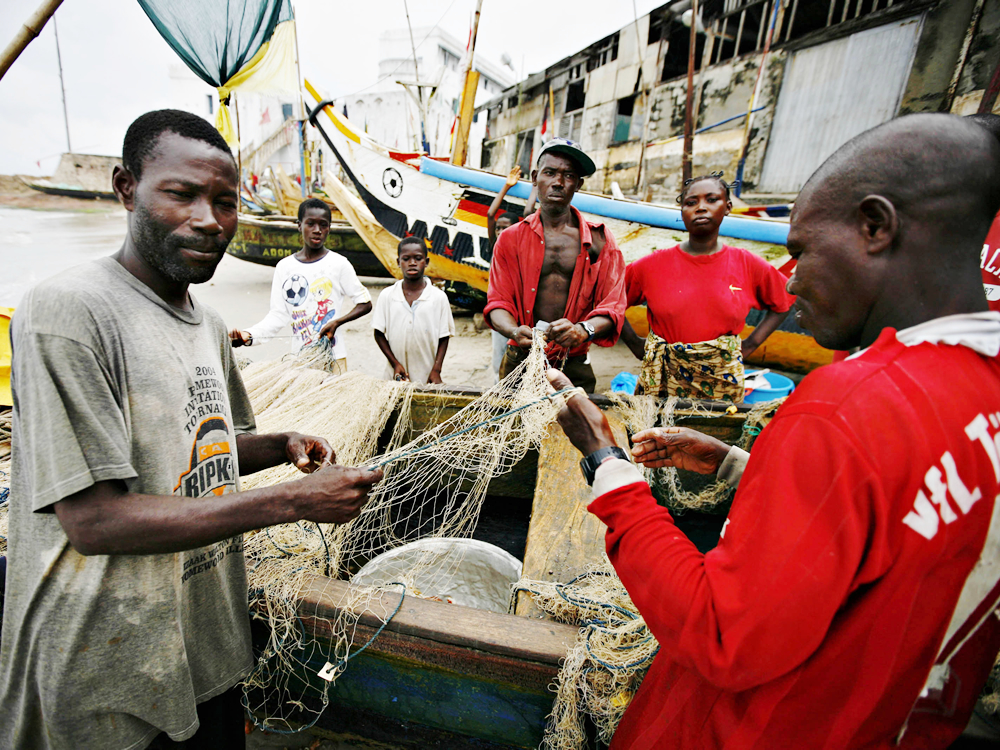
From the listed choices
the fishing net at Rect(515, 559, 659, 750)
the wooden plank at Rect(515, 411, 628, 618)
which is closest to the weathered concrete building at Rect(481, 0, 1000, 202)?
the wooden plank at Rect(515, 411, 628, 618)

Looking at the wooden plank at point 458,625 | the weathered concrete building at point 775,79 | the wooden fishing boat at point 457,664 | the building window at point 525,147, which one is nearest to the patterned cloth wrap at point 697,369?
the wooden fishing boat at point 457,664

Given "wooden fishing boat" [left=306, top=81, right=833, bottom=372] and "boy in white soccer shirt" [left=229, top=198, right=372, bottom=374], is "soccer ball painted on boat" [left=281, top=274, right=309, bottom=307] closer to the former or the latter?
"boy in white soccer shirt" [left=229, top=198, right=372, bottom=374]

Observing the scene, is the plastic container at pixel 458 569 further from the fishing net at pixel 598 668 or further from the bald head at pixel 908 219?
the bald head at pixel 908 219

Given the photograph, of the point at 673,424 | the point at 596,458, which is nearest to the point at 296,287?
Answer: the point at 673,424

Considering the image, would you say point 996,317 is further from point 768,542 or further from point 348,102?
point 348,102

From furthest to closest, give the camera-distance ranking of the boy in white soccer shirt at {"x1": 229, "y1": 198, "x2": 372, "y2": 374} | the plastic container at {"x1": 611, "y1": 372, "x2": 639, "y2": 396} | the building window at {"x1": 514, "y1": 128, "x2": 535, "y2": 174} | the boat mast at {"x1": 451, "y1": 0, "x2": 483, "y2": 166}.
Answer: the building window at {"x1": 514, "y1": 128, "x2": 535, "y2": 174}
the boat mast at {"x1": 451, "y1": 0, "x2": 483, "y2": 166}
the plastic container at {"x1": 611, "y1": 372, "x2": 639, "y2": 396}
the boy in white soccer shirt at {"x1": 229, "y1": 198, "x2": 372, "y2": 374}

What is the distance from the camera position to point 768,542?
2.41ft

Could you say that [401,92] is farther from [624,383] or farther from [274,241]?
[624,383]

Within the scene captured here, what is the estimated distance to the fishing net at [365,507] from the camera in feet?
5.66

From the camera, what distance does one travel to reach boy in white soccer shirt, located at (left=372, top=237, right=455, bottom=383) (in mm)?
4434

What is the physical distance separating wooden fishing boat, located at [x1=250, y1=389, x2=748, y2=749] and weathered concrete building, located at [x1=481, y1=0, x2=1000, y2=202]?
34.9 feet

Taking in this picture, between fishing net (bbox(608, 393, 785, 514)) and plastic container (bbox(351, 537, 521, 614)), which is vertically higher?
fishing net (bbox(608, 393, 785, 514))

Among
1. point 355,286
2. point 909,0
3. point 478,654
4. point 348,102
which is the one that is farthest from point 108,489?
point 348,102

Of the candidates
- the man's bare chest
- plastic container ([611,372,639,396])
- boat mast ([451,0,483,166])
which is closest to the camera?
the man's bare chest
